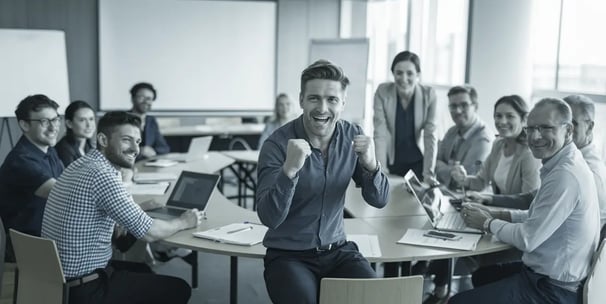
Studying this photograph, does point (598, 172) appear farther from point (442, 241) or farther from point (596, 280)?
point (442, 241)

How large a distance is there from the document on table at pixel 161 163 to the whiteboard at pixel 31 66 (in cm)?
299

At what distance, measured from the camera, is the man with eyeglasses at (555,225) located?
2369mm

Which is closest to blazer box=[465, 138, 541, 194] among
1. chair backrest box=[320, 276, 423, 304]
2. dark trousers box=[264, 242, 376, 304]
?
dark trousers box=[264, 242, 376, 304]

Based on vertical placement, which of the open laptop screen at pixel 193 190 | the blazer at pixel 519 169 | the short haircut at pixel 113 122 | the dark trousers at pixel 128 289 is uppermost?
the short haircut at pixel 113 122

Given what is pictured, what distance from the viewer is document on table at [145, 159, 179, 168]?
184 inches

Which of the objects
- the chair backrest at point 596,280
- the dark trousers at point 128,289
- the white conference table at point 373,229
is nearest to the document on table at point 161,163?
the white conference table at point 373,229

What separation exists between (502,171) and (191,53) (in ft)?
18.9

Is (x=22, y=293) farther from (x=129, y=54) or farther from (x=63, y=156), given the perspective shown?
(x=129, y=54)

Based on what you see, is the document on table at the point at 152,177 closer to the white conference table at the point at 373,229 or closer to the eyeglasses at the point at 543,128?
the white conference table at the point at 373,229

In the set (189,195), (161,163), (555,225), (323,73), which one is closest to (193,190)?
(189,195)

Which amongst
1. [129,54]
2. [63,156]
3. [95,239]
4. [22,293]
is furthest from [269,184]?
[129,54]

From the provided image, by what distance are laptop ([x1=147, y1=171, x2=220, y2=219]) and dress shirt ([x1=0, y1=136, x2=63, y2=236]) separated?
0.61 m

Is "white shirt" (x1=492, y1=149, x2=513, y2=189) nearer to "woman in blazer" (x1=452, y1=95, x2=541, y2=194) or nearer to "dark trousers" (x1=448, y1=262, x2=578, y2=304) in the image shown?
"woman in blazer" (x1=452, y1=95, x2=541, y2=194)

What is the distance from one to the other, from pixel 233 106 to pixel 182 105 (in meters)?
0.74
